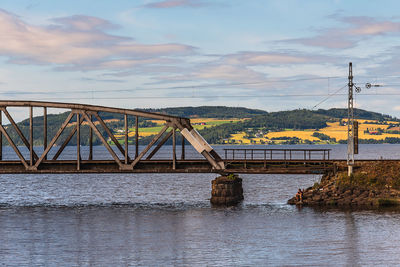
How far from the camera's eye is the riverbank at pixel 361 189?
182 feet

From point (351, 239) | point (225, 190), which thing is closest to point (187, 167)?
Answer: point (225, 190)

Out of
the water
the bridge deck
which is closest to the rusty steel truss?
the bridge deck

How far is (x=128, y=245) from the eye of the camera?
130 feet

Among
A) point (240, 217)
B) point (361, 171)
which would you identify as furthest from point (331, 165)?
point (240, 217)

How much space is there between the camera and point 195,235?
1702 inches

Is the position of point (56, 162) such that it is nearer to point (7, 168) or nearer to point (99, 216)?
point (7, 168)

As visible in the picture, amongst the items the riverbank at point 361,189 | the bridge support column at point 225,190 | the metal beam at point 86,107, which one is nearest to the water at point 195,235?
the bridge support column at point 225,190

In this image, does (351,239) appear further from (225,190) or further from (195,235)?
(225,190)

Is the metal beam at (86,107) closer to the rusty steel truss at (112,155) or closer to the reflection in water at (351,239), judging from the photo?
the rusty steel truss at (112,155)

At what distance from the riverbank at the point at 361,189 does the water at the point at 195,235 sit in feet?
9.03

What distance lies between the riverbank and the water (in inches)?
108

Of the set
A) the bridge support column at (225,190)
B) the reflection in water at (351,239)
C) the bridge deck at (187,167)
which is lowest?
the reflection in water at (351,239)

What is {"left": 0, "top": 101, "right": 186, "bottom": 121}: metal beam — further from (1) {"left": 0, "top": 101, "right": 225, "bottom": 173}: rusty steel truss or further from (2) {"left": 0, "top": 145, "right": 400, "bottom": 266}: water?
(2) {"left": 0, "top": 145, "right": 400, "bottom": 266}: water

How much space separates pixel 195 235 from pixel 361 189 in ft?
66.1
